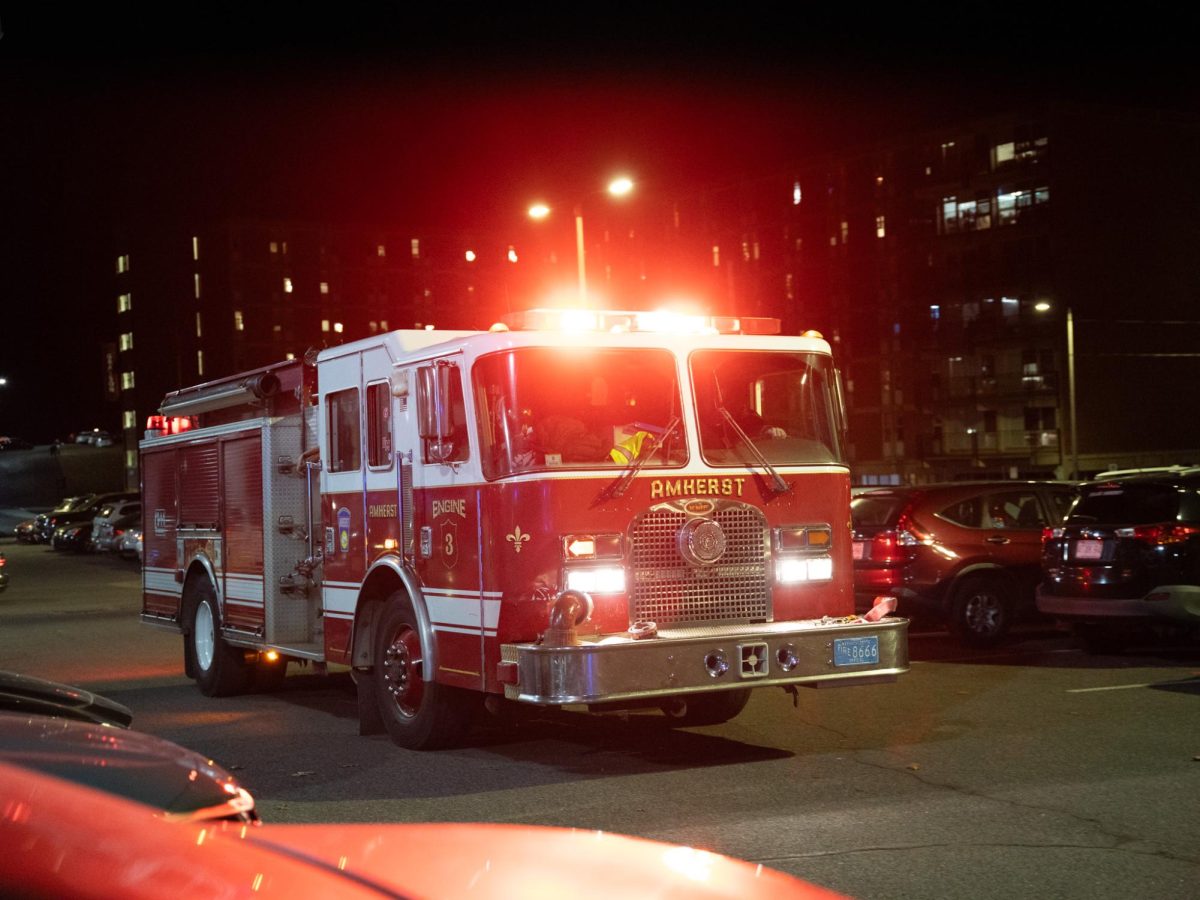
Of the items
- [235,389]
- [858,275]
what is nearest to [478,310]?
[858,275]

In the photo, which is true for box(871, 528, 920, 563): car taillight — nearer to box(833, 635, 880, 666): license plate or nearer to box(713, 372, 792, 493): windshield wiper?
box(713, 372, 792, 493): windshield wiper

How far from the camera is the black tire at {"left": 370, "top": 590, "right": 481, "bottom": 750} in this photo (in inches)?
382

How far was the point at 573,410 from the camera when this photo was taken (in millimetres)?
9227

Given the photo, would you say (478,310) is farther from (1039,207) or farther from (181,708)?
(181,708)

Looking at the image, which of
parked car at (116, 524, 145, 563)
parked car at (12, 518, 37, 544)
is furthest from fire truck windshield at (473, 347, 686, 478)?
parked car at (12, 518, 37, 544)

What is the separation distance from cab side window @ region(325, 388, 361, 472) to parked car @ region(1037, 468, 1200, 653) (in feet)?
22.6

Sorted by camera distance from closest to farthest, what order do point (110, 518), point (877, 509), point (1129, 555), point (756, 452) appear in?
point (756, 452) < point (1129, 555) < point (877, 509) < point (110, 518)

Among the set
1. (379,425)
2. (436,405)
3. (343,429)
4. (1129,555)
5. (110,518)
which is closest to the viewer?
(436,405)

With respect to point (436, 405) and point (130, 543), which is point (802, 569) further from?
point (130, 543)

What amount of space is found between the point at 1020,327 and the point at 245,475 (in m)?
61.9

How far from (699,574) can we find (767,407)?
1.36m

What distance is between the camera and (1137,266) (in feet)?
229

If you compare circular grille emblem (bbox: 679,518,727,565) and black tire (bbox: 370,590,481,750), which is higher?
circular grille emblem (bbox: 679,518,727,565)

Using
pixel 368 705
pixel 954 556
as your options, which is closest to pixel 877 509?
pixel 954 556
